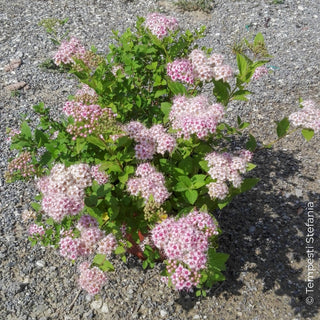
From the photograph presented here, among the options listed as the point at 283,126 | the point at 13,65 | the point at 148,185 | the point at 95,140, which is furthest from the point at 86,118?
the point at 13,65

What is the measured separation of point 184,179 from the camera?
2.38m

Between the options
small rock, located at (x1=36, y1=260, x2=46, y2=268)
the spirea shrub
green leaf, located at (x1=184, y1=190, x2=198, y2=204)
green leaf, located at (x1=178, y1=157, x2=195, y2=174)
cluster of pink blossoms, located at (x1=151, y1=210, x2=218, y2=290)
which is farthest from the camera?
small rock, located at (x1=36, y1=260, x2=46, y2=268)

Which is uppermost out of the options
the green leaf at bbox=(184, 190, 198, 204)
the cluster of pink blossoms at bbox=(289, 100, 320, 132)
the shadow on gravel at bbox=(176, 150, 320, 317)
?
the cluster of pink blossoms at bbox=(289, 100, 320, 132)

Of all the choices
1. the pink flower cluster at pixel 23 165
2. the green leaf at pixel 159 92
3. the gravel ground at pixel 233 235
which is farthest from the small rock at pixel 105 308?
the green leaf at pixel 159 92

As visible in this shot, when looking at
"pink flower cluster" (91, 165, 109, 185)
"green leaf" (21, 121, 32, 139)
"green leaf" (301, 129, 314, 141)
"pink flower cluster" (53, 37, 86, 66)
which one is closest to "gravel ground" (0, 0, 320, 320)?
"pink flower cluster" (53, 37, 86, 66)

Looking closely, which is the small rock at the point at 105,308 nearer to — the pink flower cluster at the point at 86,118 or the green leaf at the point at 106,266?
the green leaf at the point at 106,266

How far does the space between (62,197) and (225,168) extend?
86cm

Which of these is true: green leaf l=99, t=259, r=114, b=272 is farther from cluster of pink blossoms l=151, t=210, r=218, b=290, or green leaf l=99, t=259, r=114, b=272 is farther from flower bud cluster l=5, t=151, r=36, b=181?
flower bud cluster l=5, t=151, r=36, b=181

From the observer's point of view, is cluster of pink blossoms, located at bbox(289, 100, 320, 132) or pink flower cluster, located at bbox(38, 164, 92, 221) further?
cluster of pink blossoms, located at bbox(289, 100, 320, 132)

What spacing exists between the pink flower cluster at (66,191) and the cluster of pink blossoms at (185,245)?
420 mm

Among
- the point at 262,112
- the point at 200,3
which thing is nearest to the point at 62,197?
the point at 262,112

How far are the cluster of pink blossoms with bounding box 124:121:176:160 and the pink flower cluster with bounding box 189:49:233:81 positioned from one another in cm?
43

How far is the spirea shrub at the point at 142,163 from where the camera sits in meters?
2.09

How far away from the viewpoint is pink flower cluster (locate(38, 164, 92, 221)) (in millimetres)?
2023
